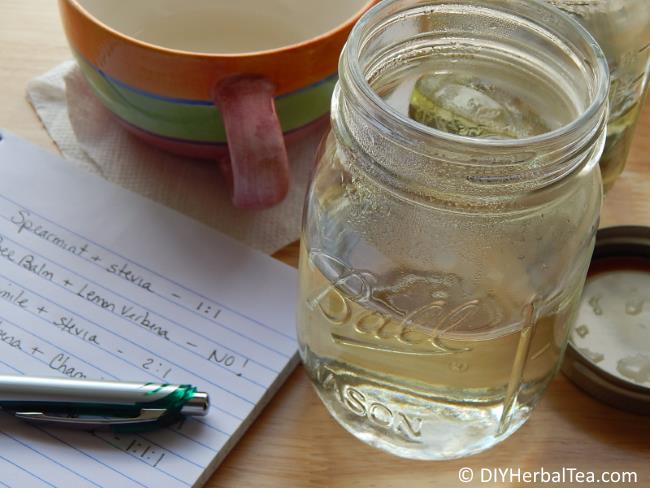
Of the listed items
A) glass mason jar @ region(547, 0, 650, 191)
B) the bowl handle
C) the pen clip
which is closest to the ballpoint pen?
the pen clip

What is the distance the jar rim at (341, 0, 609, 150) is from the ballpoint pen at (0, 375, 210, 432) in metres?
0.19

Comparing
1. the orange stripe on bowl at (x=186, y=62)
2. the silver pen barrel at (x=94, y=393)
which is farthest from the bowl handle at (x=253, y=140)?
the silver pen barrel at (x=94, y=393)

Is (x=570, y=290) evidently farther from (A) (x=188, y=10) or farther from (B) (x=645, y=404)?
(A) (x=188, y=10)

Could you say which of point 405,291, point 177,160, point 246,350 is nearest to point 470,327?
point 405,291

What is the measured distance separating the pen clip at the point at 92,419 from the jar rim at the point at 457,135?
7.9 inches

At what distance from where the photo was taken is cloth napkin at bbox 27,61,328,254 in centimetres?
57

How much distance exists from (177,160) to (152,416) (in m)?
0.21

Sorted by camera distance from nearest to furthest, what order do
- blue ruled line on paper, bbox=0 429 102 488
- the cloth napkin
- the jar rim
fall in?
the jar rim < blue ruled line on paper, bbox=0 429 102 488 < the cloth napkin

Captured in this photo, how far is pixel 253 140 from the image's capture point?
493mm

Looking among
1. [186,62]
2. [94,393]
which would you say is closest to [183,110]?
[186,62]

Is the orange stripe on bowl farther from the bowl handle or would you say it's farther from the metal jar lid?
the metal jar lid

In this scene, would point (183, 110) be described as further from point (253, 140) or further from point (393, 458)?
point (393, 458)

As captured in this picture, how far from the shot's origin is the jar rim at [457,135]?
1.09ft

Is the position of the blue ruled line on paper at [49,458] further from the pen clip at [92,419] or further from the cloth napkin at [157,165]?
the cloth napkin at [157,165]
